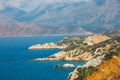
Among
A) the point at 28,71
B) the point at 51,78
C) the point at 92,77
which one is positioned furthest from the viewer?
the point at 28,71

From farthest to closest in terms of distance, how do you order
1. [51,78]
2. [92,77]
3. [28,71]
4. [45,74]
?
1. [28,71]
2. [45,74]
3. [51,78]
4. [92,77]

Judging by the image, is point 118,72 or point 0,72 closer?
point 118,72

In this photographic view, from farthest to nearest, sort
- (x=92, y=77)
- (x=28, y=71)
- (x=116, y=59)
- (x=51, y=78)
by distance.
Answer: (x=28, y=71), (x=51, y=78), (x=116, y=59), (x=92, y=77)

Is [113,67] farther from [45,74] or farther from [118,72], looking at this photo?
[45,74]

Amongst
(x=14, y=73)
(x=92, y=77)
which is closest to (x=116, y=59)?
(x=92, y=77)

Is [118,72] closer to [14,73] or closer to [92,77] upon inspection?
[92,77]

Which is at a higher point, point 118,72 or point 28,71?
point 28,71

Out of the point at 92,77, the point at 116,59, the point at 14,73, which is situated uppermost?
the point at 14,73

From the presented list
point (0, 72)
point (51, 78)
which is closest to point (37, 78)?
point (51, 78)

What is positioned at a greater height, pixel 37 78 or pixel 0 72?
pixel 0 72
